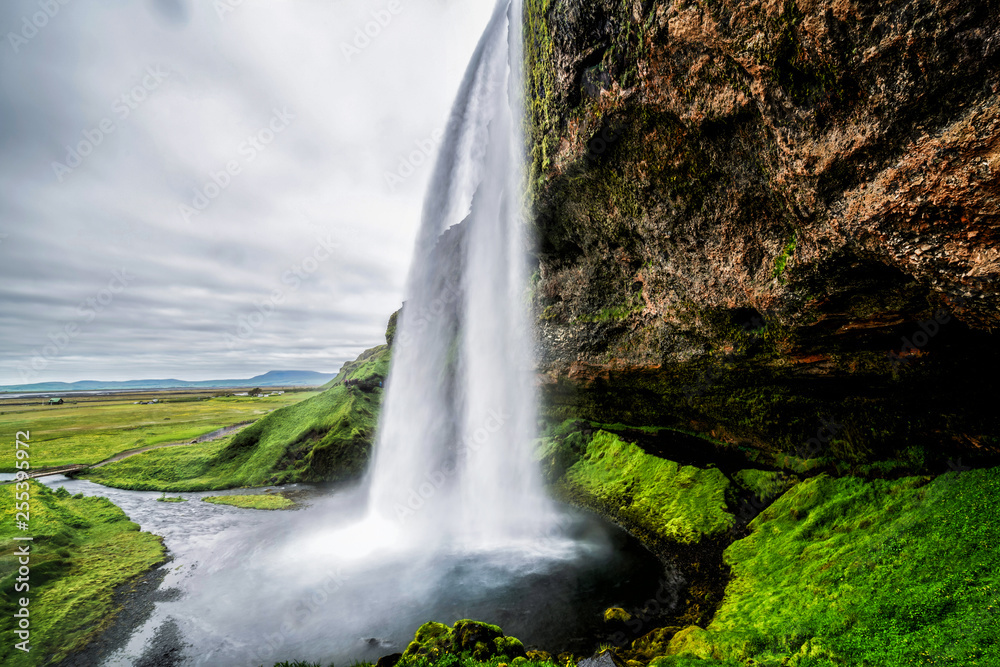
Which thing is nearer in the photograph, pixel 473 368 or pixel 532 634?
pixel 532 634

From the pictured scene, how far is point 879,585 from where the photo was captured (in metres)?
6.92

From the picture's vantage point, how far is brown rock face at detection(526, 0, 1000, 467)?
582 centimetres

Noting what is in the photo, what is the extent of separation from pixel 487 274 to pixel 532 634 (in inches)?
608

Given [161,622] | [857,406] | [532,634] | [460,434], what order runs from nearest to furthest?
[532,634] → [161,622] → [857,406] → [460,434]

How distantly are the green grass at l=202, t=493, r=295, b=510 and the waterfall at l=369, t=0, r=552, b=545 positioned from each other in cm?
495

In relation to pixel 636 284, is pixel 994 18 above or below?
above

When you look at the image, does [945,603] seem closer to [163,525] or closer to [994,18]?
[994,18]

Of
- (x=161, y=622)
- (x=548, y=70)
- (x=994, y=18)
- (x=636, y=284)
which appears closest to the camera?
(x=994, y=18)

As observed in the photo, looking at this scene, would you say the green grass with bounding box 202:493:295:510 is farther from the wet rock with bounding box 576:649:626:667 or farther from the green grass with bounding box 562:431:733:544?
the wet rock with bounding box 576:649:626:667

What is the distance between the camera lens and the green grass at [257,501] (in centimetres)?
2095

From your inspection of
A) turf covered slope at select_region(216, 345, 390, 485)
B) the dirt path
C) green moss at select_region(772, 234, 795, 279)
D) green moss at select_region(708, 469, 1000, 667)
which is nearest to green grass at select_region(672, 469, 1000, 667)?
green moss at select_region(708, 469, 1000, 667)

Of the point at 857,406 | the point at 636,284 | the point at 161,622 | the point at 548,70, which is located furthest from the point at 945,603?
the point at 161,622

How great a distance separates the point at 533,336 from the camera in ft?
58.2

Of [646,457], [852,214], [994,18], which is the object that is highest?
[994,18]
